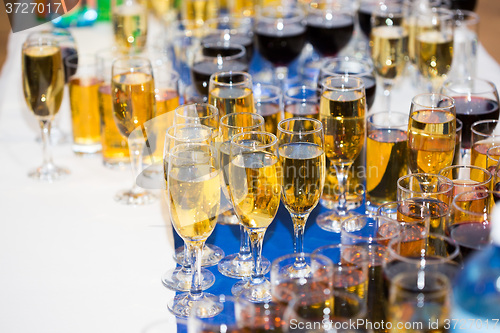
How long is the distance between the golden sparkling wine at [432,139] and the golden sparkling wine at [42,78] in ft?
2.90

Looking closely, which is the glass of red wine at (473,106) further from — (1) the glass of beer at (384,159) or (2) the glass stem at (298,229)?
(2) the glass stem at (298,229)

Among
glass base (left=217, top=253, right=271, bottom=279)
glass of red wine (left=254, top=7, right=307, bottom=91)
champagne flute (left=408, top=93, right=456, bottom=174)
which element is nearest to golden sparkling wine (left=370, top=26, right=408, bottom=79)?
glass of red wine (left=254, top=7, right=307, bottom=91)

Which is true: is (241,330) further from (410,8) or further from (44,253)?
(410,8)

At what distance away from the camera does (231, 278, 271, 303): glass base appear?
3.83ft

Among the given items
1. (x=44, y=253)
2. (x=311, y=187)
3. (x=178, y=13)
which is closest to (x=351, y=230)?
(x=311, y=187)

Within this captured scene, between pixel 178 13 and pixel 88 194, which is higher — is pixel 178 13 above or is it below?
above

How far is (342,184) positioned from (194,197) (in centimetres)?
51

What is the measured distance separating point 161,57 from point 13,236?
837 millimetres

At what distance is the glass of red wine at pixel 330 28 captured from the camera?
2.17 metres

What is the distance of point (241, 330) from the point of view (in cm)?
67

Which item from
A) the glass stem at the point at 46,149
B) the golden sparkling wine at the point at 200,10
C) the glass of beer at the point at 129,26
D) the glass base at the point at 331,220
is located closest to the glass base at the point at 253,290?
the glass base at the point at 331,220

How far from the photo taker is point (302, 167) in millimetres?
1169

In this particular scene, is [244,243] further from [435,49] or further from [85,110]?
[435,49]

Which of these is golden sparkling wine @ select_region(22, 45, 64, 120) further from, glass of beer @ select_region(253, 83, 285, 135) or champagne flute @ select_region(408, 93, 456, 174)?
champagne flute @ select_region(408, 93, 456, 174)
